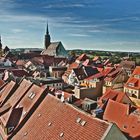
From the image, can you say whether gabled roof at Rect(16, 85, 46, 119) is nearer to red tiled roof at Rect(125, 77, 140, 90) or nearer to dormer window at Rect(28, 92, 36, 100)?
dormer window at Rect(28, 92, 36, 100)

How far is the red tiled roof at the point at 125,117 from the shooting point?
37.4 meters

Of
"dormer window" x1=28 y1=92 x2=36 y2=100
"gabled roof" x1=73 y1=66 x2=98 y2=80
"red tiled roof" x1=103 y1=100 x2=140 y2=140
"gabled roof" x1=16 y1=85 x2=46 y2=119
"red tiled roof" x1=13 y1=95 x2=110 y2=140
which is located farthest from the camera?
"gabled roof" x1=73 y1=66 x2=98 y2=80

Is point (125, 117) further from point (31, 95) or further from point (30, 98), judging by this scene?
point (30, 98)

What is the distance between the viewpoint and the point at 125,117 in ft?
134

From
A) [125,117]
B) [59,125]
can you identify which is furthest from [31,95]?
[125,117]

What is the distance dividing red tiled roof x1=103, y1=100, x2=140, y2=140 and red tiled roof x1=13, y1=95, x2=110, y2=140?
1416cm

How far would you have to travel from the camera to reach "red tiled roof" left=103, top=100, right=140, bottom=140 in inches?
1473

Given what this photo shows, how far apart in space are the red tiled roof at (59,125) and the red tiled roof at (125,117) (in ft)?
46.4

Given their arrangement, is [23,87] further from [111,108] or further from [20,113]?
[111,108]

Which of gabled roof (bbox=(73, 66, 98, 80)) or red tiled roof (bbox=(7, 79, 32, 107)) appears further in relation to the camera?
gabled roof (bbox=(73, 66, 98, 80))

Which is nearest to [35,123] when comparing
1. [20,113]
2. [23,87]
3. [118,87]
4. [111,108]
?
[20,113]

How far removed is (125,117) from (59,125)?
19888 millimetres

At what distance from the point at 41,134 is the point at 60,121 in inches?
87.0

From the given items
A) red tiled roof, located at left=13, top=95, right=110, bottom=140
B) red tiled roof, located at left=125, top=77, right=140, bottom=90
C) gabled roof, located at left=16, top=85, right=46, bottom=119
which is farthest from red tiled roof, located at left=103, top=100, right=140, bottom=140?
red tiled roof, located at left=125, top=77, right=140, bottom=90
